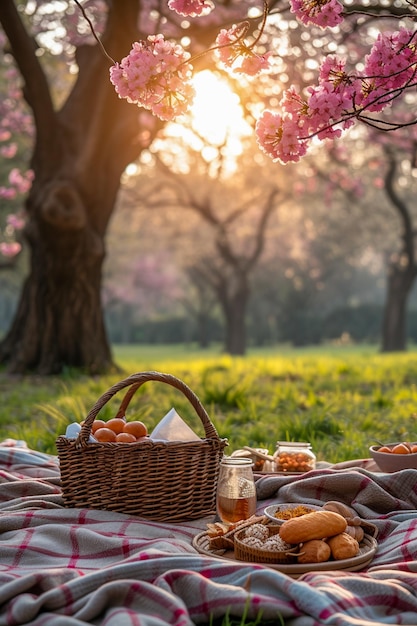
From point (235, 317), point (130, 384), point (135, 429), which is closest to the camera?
point (130, 384)

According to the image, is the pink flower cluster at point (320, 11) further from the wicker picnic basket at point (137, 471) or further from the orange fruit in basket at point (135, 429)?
the orange fruit in basket at point (135, 429)

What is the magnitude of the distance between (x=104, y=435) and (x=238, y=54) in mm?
2028

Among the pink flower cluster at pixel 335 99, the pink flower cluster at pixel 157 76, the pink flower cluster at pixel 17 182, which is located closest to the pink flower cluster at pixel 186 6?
the pink flower cluster at pixel 157 76

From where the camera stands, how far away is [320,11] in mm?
4051

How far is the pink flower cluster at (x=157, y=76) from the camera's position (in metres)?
4.22

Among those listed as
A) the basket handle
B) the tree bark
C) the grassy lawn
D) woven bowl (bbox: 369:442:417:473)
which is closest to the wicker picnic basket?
the basket handle

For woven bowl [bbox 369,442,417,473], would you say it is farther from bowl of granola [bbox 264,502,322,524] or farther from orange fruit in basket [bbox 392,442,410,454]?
bowl of granola [bbox 264,502,322,524]

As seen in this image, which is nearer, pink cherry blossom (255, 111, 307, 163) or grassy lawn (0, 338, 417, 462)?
pink cherry blossom (255, 111, 307, 163)

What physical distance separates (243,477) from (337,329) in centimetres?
3686

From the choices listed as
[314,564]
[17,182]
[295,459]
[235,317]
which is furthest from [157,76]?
[235,317]

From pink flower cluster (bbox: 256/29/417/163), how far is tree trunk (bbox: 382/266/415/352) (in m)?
18.1

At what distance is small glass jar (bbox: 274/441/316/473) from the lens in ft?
14.2

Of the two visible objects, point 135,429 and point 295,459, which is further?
point 295,459

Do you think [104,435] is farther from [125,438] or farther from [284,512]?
[284,512]
